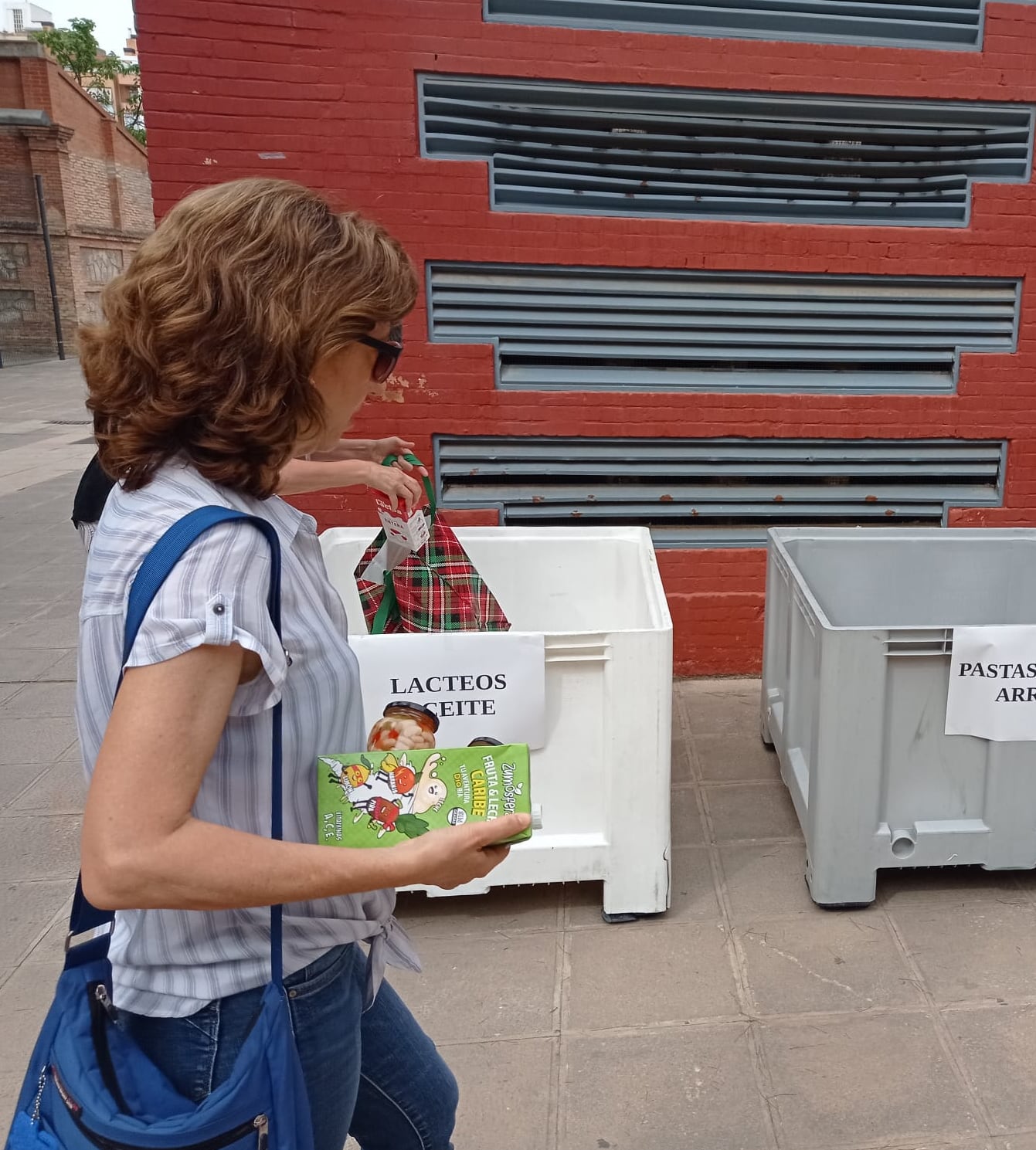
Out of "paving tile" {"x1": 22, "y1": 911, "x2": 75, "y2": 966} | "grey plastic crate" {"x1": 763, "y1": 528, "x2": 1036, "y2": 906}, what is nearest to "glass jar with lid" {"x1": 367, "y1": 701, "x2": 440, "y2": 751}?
"grey plastic crate" {"x1": 763, "y1": 528, "x2": 1036, "y2": 906}

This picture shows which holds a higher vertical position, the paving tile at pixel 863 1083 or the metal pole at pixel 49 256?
the metal pole at pixel 49 256

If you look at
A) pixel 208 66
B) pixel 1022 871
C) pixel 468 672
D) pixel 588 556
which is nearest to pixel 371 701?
pixel 468 672

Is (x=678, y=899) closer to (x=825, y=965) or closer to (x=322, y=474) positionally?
(x=825, y=965)

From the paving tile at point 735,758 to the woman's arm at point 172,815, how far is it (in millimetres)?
3323

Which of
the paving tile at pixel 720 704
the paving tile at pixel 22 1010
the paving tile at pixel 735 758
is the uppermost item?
the paving tile at pixel 22 1010

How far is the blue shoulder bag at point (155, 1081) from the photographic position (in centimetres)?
119

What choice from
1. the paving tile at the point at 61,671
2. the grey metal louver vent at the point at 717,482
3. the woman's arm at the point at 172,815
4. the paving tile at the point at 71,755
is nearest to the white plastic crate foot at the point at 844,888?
the grey metal louver vent at the point at 717,482

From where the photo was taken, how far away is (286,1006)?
130 centimetres

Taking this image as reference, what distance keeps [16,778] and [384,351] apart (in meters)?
3.84

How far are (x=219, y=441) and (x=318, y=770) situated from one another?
18.4 inches

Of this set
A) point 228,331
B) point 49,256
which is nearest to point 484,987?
point 228,331

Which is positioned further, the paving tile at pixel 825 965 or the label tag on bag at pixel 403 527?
the label tag on bag at pixel 403 527

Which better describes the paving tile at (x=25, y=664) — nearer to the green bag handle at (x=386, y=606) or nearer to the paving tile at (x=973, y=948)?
the green bag handle at (x=386, y=606)

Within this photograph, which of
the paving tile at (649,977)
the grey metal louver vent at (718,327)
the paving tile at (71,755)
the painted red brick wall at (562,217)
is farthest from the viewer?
the grey metal louver vent at (718,327)
